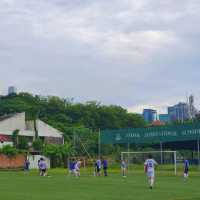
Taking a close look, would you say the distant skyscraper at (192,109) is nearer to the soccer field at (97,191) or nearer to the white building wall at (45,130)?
the white building wall at (45,130)

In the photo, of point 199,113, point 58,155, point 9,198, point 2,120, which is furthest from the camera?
point 199,113

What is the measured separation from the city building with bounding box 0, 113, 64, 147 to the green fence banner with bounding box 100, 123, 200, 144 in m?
21.0

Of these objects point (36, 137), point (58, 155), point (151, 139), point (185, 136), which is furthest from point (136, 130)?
point (36, 137)

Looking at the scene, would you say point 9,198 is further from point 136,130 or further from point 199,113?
point 199,113

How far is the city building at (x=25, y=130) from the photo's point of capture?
91.3 metres

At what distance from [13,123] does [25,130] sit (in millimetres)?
2791

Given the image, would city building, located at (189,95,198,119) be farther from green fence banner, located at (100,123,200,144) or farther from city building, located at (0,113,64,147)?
green fence banner, located at (100,123,200,144)

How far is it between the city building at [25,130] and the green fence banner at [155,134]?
68.9 ft

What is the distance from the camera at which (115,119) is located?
12825 cm

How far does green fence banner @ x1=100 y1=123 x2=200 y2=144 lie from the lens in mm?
64750

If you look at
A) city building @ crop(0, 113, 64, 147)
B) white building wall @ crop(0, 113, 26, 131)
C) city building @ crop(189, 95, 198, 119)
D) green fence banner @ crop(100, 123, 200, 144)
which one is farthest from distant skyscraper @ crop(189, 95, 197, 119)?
green fence banner @ crop(100, 123, 200, 144)

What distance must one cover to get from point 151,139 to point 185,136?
5513 millimetres

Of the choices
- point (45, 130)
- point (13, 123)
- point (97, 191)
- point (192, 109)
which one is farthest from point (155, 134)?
point (192, 109)

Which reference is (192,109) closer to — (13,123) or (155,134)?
(13,123)
